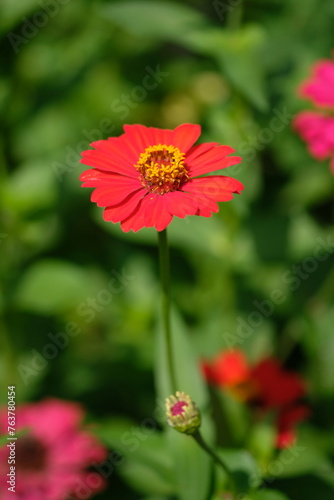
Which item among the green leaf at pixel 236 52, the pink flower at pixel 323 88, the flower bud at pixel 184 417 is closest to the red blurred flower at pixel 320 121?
the pink flower at pixel 323 88

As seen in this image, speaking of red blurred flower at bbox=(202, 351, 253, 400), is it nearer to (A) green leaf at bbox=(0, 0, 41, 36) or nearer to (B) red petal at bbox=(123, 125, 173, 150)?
(B) red petal at bbox=(123, 125, 173, 150)

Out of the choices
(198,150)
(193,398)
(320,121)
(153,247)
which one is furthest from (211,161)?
(153,247)

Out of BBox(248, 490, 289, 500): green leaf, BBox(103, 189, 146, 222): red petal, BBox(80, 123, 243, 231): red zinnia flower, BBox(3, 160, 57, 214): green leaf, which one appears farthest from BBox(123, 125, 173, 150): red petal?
BBox(3, 160, 57, 214): green leaf

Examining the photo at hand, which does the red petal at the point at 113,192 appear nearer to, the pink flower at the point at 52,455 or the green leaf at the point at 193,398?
the green leaf at the point at 193,398

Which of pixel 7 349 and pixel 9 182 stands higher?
pixel 9 182

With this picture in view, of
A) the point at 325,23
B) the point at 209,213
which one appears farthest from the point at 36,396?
the point at 325,23

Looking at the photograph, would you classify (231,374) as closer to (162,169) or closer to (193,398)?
(193,398)

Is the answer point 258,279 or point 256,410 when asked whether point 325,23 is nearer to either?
point 258,279
